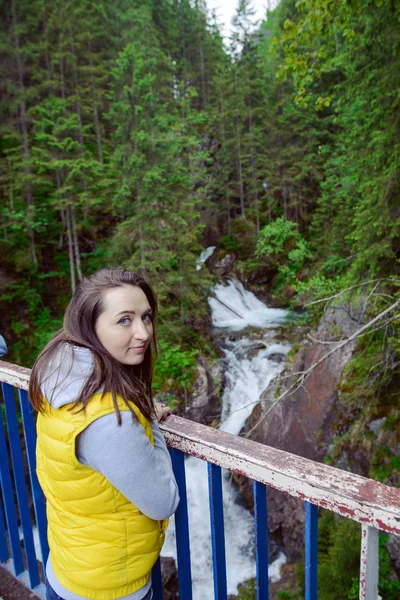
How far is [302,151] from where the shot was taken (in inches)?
808

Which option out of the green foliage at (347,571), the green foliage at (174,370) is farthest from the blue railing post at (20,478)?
the green foliage at (174,370)

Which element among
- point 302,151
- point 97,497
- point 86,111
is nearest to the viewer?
point 97,497

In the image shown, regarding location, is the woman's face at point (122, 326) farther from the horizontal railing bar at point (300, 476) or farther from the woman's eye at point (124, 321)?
the horizontal railing bar at point (300, 476)

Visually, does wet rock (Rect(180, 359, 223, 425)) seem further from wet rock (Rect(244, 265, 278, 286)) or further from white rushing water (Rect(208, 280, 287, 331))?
wet rock (Rect(244, 265, 278, 286))

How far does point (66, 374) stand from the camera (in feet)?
3.87

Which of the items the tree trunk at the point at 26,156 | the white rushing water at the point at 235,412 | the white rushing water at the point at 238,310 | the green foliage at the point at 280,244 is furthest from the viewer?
the green foliage at the point at 280,244

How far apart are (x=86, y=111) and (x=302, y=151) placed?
11372mm

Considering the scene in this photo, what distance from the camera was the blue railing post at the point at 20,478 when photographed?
2.02m

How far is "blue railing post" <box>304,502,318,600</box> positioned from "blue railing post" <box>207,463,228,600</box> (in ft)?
1.06

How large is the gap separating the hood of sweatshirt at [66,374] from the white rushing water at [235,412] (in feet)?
9.93

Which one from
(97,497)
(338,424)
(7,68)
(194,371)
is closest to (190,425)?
(97,497)

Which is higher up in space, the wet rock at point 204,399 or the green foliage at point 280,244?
the green foliage at point 280,244

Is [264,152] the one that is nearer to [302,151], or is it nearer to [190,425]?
[302,151]

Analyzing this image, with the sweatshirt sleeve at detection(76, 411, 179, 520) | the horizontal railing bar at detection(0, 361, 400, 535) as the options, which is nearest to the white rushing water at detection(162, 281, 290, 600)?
the horizontal railing bar at detection(0, 361, 400, 535)
